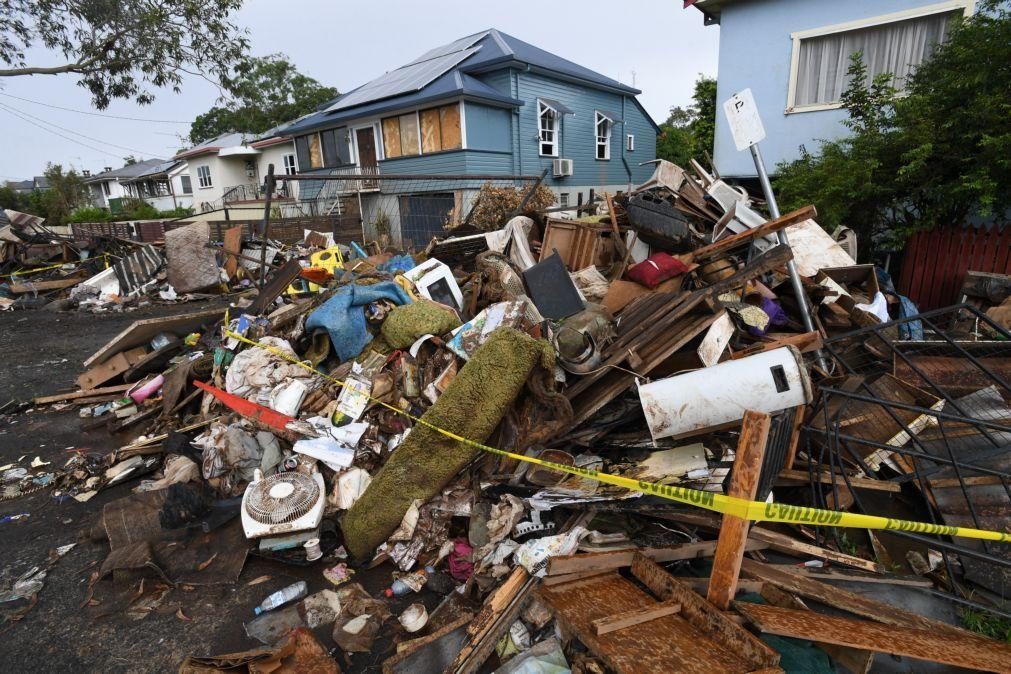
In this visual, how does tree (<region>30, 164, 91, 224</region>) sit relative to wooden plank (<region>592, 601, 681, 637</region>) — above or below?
above

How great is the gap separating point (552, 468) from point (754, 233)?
3.03 metres

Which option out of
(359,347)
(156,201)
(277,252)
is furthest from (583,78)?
(156,201)

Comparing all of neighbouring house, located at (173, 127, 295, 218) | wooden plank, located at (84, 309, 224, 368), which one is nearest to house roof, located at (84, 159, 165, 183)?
neighbouring house, located at (173, 127, 295, 218)

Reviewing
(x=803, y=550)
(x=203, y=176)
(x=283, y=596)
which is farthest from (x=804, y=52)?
(x=203, y=176)

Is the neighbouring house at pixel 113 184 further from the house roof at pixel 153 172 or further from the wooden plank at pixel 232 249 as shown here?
the wooden plank at pixel 232 249

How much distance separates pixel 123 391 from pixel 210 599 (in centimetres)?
355

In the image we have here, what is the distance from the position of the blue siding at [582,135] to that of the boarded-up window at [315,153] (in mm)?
8110

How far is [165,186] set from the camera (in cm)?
3244

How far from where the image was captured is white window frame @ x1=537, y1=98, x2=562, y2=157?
15.3 meters

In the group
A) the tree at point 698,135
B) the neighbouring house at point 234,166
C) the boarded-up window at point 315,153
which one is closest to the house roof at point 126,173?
the neighbouring house at point 234,166

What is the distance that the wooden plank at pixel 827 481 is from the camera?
111 inches

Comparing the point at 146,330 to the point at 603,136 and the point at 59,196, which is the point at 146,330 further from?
the point at 59,196

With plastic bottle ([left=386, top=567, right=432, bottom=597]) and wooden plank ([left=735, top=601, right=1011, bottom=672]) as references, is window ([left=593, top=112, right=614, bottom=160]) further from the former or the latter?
wooden plank ([left=735, top=601, right=1011, bottom=672])

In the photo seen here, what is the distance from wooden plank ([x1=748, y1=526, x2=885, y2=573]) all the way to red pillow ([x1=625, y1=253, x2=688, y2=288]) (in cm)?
222
